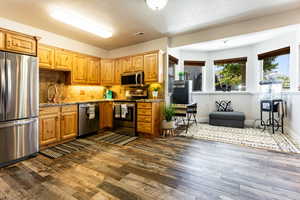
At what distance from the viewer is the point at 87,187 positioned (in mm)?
1772

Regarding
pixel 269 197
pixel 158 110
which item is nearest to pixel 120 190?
pixel 269 197

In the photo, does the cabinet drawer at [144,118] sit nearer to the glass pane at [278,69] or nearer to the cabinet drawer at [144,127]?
the cabinet drawer at [144,127]

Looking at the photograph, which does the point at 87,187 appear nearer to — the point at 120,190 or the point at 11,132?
the point at 120,190

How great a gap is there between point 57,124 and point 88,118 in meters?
0.76

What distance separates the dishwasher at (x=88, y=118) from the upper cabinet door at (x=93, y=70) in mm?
917

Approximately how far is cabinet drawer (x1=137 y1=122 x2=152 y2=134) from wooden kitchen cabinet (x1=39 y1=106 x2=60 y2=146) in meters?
1.90

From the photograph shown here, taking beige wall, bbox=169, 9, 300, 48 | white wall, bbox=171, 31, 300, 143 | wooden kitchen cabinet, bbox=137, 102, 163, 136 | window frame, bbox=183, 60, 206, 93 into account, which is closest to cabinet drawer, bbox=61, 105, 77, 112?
wooden kitchen cabinet, bbox=137, 102, 163, 136

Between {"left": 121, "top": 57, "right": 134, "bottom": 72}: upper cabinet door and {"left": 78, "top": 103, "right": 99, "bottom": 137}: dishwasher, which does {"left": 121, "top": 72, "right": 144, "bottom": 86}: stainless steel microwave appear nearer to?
{"left": 121, "top": 57, "right": 134, "bottom": 72}: upper cabinet door

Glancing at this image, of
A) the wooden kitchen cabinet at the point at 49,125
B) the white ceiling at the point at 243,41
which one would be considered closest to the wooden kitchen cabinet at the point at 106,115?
the wooden kitchen cabinet at the point at 49,125

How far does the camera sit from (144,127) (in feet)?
12.4

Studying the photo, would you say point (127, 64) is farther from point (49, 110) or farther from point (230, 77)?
point (230, 77)

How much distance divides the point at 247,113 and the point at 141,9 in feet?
16.5

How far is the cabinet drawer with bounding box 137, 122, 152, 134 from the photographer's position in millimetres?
3707

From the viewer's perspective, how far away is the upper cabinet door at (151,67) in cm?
387
